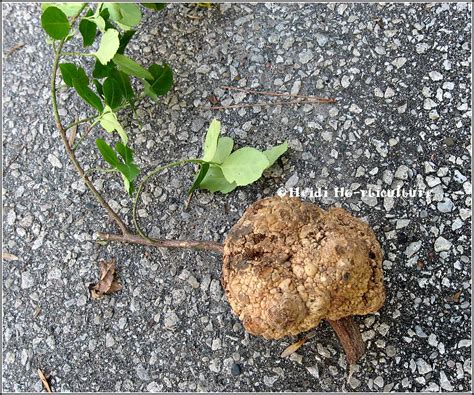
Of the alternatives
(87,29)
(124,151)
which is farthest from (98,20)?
(124,151)

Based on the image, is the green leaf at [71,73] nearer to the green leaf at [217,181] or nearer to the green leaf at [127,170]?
the green leaf at [127,170]

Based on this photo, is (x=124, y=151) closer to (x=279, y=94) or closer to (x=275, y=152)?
(x=275, y=152)

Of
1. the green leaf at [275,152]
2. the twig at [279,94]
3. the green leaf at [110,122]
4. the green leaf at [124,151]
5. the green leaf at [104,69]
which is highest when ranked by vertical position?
the green leaf at [104,69]

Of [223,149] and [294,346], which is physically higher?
[223,149]

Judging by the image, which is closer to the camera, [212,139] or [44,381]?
[212,139]

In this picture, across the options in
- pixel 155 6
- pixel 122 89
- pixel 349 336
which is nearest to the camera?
pixel 349 336

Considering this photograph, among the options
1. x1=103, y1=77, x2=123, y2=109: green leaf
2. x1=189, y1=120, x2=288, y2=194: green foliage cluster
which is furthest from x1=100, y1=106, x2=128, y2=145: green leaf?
x1=189, y1=120, x2=288, y2=194: green foliage cluster

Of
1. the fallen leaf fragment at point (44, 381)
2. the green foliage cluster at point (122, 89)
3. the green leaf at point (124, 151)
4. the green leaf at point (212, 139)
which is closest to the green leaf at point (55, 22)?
the green foliage cluster at point (122, 89)
